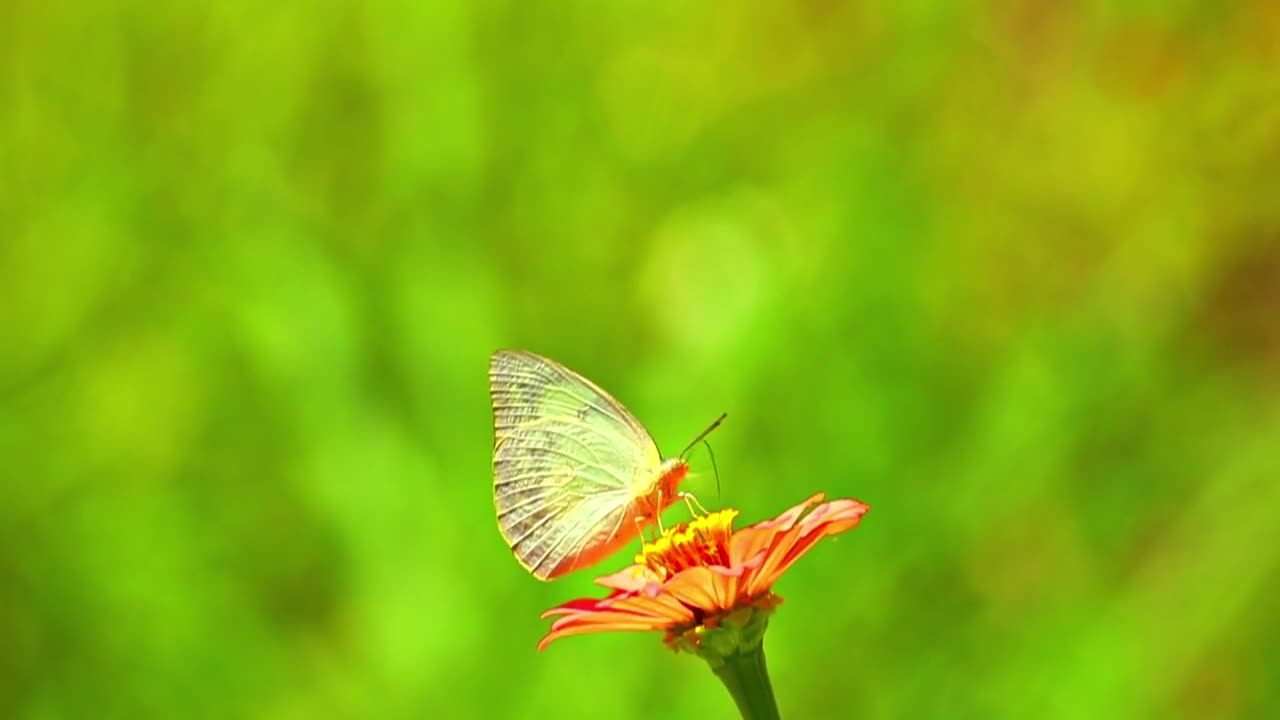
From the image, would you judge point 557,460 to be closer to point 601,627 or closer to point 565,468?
point 565,468

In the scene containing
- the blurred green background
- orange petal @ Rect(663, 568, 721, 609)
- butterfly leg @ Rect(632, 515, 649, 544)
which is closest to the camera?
orange petal @ Rect(663, 568, 721, 609)

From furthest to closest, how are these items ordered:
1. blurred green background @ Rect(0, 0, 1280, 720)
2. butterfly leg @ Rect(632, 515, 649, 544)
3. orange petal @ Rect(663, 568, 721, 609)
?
blurred green background @ Rect(0, 0, 1280, 720), butterfly leg @ Rect(632, 515, 649, 544), orange petal @ Rect(663, 568, 721, 609)

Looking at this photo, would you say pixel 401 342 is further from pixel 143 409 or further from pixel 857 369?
pixel 857 369

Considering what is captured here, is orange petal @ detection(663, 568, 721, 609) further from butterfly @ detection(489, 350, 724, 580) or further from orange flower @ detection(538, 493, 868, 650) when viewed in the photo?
butterfly @ detection(489, 350, 724, 580)

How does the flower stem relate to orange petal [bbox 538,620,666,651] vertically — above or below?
below

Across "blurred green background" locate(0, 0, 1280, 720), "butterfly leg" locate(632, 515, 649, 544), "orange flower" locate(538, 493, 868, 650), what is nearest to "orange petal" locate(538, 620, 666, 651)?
"orange flower" locate(538, 493, 868, 650)
